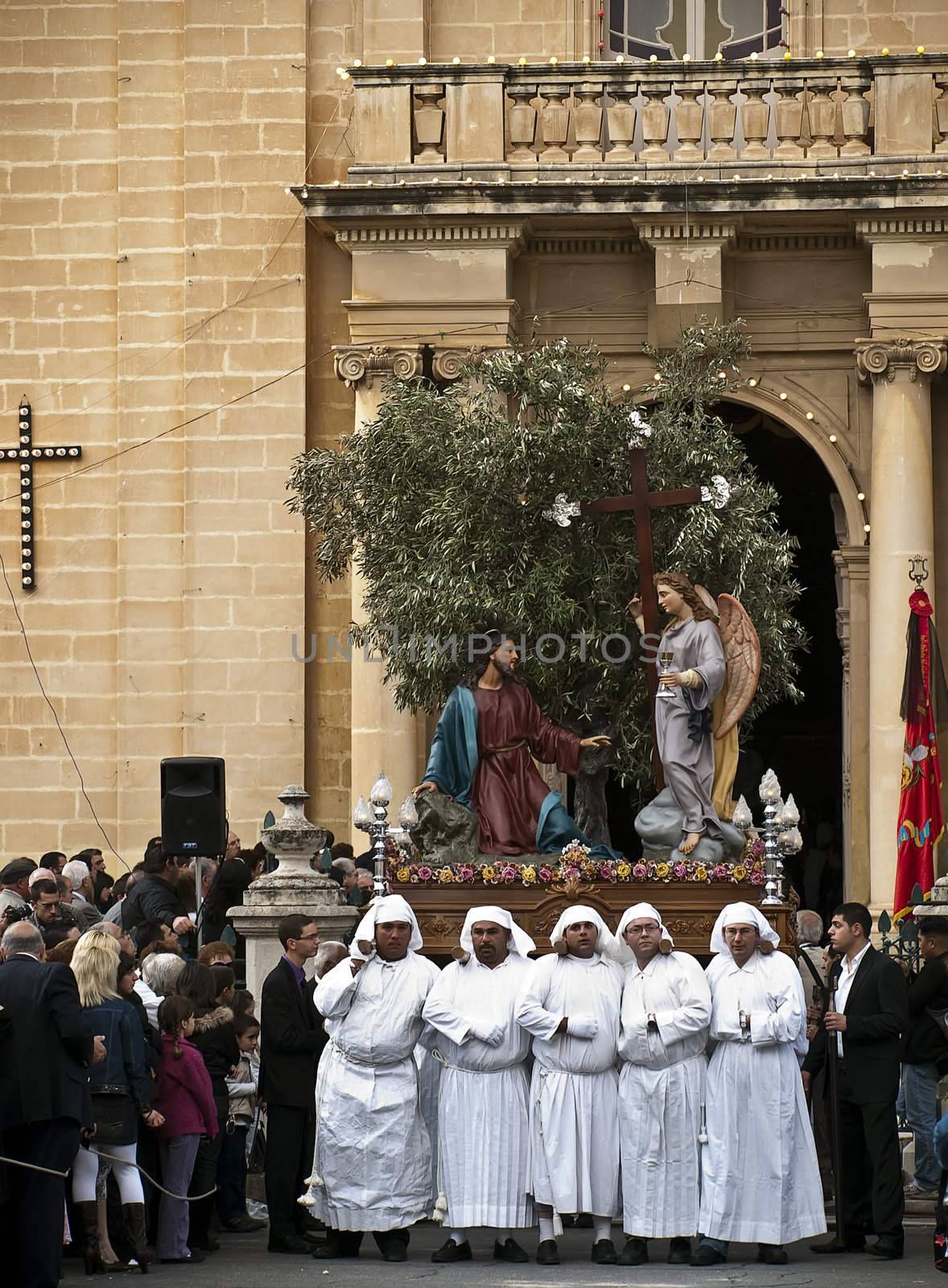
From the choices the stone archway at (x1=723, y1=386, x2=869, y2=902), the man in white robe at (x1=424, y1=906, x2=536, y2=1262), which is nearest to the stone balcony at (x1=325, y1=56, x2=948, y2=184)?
the stone archway at (x1=723, y1=386, x2=869, y2=902)

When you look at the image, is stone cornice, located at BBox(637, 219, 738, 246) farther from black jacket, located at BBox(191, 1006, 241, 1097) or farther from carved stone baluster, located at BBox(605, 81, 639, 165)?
black jacket, located at BBox(191, 1006, 241, 1097)

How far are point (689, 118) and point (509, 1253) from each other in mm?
11610

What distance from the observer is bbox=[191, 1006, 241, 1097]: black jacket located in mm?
13156

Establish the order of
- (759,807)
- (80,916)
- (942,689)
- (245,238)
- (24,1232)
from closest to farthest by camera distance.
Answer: (24,1232) < (80,916) < (942,689) < (245,238) < (759,807)

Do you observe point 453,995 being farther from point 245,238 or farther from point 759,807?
point 759,807

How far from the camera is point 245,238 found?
22906 millimetres

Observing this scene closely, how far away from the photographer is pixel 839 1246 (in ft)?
42.3

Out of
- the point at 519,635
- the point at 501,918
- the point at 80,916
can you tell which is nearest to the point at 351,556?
A: the point at 519,635

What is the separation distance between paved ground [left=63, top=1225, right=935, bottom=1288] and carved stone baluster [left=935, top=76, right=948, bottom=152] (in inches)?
424

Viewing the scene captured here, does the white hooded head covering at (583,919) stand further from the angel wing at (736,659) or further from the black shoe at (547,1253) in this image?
the angel wing at (736,659)

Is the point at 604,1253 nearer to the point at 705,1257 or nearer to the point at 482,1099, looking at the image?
the point at 705,1257

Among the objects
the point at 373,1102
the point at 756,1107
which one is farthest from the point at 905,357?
the point at 373,1102

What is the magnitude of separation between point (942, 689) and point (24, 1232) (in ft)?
37.4

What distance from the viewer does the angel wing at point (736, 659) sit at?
650 inches
